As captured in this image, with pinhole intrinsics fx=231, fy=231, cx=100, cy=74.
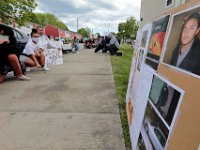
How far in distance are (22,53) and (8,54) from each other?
105 cm

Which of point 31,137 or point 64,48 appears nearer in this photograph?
point 31,137

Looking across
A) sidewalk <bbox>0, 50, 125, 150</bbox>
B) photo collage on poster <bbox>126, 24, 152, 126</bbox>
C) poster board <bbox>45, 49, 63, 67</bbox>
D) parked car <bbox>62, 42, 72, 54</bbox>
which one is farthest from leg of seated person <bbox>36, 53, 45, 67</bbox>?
parked car <bbox>62, 42, 72, 54</bbox>

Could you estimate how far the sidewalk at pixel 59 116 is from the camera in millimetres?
2980

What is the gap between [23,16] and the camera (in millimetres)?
19125

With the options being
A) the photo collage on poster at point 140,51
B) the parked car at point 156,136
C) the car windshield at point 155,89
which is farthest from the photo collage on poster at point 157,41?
the parked car at point 156,136

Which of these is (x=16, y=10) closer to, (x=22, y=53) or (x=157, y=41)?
(x=22, y=53)

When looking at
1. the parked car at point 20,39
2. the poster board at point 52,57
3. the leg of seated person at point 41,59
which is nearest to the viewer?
the parked car at point 20,39

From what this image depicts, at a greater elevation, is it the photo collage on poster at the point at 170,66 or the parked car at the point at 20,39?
the photo collage on poster at the point at 170,66

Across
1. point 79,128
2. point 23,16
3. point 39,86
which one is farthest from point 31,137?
point 23,16

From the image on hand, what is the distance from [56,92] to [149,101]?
3.49m

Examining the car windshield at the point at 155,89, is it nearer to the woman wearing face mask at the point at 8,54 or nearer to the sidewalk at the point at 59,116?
the sidewalk at the point at 59,116

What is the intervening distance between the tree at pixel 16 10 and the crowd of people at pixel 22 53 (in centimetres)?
948

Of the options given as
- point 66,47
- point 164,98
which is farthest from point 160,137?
point 66,47

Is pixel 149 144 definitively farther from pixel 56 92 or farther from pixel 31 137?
pixel 56 92
